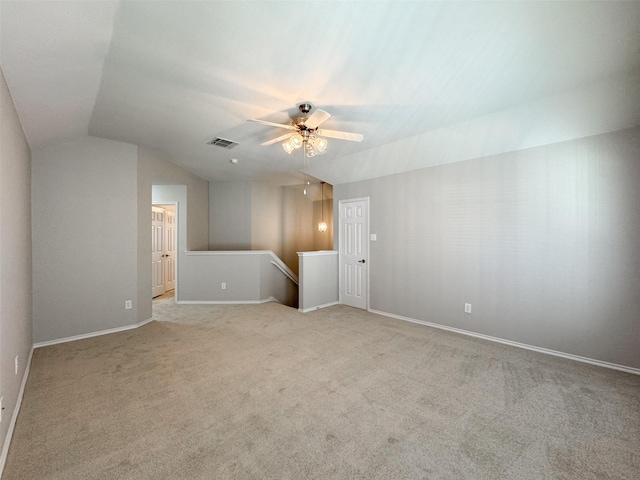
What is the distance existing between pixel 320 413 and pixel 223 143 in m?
3.46

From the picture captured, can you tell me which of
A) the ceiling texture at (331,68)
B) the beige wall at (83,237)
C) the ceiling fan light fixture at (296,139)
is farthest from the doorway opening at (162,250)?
the ceiling fan light fixture at (296,139)

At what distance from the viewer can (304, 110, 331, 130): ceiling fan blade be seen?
8.11 ft

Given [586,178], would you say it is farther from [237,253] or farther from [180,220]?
[180,220]

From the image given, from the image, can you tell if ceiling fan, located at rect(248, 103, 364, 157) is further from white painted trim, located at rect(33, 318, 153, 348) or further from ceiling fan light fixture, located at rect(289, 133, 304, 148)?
white painted trim, located at rect(33, 318, 153, 348)

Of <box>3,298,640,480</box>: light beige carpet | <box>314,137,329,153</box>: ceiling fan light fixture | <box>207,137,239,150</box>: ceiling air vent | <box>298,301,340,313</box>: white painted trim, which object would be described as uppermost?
<box>207,137,239,150</box>: ceiling air vent

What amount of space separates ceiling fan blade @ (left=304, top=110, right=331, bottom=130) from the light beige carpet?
235 centimetres

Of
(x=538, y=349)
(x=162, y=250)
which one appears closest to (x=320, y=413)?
(x=538, y=349)

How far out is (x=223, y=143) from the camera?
3.90 m

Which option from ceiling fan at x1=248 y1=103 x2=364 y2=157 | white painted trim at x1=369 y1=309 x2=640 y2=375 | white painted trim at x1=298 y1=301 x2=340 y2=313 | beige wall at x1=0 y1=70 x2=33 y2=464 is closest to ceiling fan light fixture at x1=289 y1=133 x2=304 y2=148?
ceiling fan at x1=248 y1=103 x2=364 y2=157

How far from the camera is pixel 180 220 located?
5.64 metres

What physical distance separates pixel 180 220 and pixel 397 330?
4550 millimetres

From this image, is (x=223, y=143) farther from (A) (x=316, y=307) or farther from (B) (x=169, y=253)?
(B) (x=169, y=253)

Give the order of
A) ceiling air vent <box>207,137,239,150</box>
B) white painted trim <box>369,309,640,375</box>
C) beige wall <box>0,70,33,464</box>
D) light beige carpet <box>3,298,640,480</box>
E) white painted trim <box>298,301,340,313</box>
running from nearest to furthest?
light beige carpet <box>3,298,640,480</box> < beige wall <box>0,70,33,464</box> < white painted trim <box>369,309,640,375</box> < ceiling air vent <box>207,137,239,150</box> < white painted trim <box>298,301,340,313</box>

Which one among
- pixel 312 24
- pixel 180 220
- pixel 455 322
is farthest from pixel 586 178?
pixel 180 220
